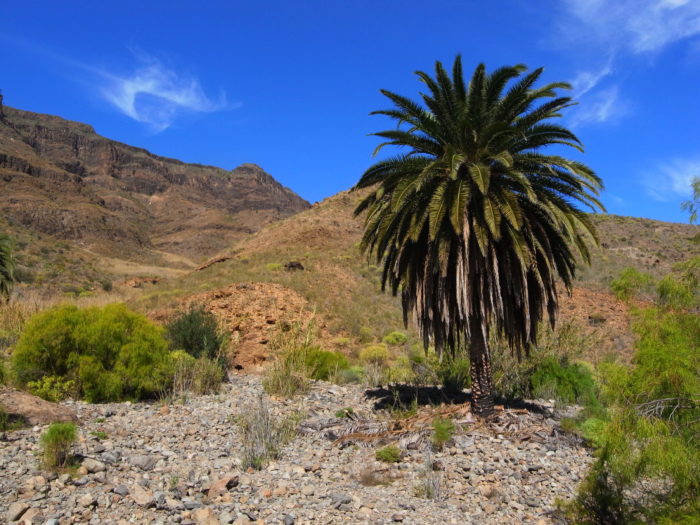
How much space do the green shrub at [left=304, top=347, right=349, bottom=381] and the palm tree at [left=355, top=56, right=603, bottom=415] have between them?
585cm

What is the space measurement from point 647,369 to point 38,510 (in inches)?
322

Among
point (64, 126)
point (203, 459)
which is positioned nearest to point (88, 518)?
point (203, 459)

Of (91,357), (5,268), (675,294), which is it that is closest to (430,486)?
(675,294)

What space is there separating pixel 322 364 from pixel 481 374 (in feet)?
22.6

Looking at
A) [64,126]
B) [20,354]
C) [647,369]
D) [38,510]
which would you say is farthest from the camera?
[64,126]

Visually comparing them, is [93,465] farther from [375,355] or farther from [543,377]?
[375,355]

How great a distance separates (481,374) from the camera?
9758 millimetres

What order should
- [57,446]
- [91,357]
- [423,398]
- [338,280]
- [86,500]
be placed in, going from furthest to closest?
1. [338,280]
2. [423,398]
3. [91,357]
4. [57,446]
5. [86,500]

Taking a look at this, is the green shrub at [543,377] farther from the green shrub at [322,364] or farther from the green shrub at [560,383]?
the green shrub at [322,364]

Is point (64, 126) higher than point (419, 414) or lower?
higher

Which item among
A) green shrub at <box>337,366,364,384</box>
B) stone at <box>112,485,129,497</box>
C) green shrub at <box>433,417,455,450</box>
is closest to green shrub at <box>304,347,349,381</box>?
green shrub at <box>337,366,364,384</box>

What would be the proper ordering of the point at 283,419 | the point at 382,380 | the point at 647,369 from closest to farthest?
the point at 647,369, the point at 283,419, the point at 382,380

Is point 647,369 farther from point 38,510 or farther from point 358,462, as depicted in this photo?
point 38,510

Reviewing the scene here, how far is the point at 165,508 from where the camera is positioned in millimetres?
6125
